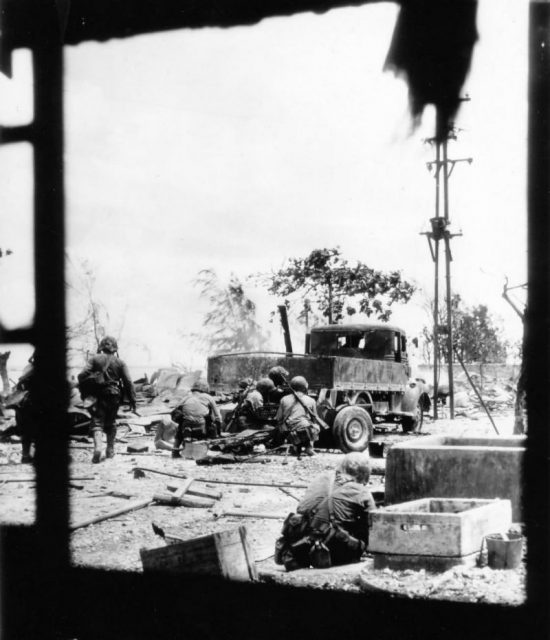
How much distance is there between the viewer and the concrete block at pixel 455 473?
5699 mm

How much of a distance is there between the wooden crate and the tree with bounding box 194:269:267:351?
4759 centimetres

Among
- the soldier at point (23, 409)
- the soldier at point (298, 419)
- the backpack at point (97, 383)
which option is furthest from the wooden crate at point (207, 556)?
the soldier at point (298, 419)

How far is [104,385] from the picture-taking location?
33.0ft

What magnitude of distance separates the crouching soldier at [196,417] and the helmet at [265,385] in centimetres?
91

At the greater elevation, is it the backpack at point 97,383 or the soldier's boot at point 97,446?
the backpack at point 97,383

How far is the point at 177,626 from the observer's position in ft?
14.1

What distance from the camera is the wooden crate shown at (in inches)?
177

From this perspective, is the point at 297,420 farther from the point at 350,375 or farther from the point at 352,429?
the point at 350,375

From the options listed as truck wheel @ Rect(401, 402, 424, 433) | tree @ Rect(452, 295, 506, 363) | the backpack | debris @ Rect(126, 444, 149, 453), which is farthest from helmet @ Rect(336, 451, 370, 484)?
tree @ Rect(452, 295, 506, 363)

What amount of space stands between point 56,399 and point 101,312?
4096cm

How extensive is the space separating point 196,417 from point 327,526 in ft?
19.3

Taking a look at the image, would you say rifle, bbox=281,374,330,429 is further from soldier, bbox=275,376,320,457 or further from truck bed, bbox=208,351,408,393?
truck bed, bbox=208,351,408,393

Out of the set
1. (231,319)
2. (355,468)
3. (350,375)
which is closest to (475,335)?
(231,319)

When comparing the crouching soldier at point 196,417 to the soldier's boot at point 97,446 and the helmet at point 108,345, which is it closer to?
the soldier's boot at point 97,446
